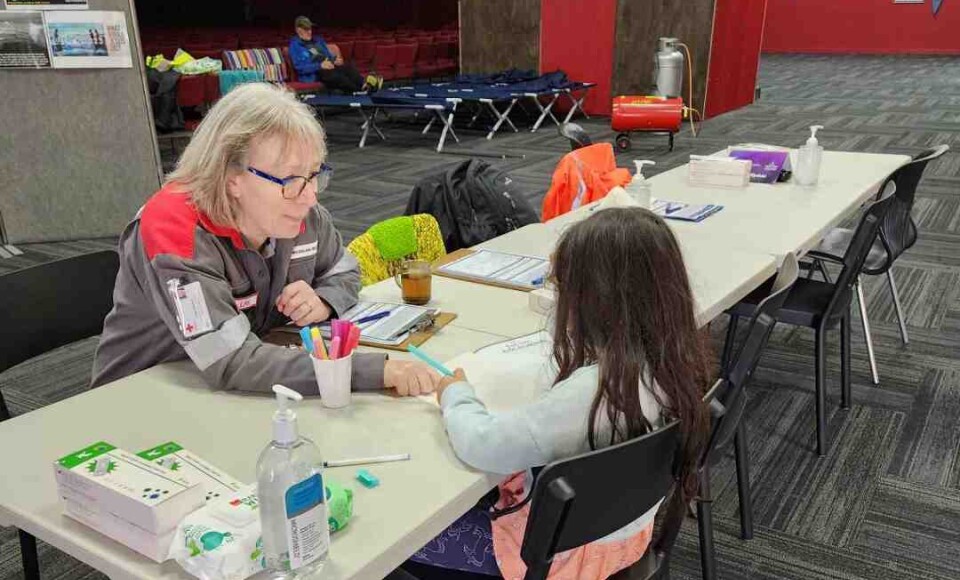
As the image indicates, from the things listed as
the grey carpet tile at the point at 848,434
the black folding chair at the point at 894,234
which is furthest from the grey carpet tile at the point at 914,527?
the black folding chair at the point at 894,234

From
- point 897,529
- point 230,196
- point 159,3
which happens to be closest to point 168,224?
point 230,196

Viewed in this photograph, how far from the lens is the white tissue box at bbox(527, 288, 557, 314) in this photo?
168cm

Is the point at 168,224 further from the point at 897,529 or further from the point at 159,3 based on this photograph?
the point at 159,3

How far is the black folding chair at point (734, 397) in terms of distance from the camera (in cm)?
123

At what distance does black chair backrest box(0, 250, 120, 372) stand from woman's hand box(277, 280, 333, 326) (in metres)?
0.55

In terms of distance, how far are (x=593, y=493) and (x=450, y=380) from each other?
1.23 feet

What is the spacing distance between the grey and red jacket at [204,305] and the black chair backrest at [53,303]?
1.05 feet

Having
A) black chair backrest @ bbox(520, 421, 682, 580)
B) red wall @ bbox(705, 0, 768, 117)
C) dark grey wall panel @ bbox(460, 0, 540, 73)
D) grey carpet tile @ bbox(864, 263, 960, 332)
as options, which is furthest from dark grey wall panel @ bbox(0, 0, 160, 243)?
red wall @ bbox(705, 0, 768, 117)

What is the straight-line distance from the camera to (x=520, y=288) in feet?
6.12

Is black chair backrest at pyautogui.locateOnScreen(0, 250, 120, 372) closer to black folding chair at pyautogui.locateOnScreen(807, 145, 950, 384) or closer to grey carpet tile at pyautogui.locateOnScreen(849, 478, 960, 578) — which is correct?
grey carpet tile at pyautogui.locateOnScreen(849, 478, 960, 578)

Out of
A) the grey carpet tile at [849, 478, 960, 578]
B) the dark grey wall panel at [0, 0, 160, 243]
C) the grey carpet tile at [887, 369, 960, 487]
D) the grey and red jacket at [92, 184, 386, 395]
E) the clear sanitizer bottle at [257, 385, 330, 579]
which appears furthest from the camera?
the dark grey wall panel at [0, 0, 160, 243]

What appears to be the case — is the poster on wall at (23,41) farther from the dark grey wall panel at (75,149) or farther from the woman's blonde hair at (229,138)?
the woman's blonde hair at (229,138)

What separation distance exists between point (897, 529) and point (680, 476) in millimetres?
1297

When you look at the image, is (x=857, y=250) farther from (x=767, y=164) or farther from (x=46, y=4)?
(x=46, y=4)
